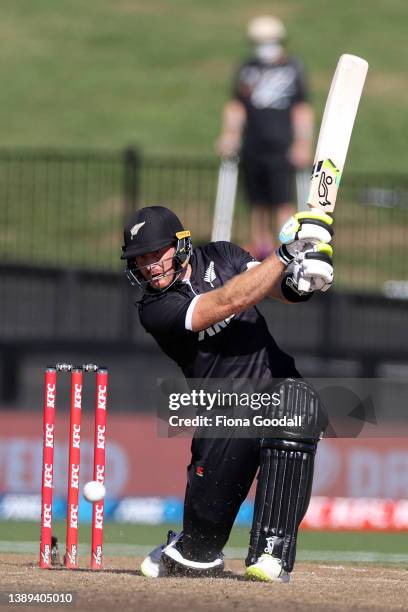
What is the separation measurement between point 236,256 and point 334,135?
79cm

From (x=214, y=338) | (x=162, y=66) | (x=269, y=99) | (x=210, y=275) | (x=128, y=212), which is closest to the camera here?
(x=214, y=338)

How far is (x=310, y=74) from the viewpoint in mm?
27859

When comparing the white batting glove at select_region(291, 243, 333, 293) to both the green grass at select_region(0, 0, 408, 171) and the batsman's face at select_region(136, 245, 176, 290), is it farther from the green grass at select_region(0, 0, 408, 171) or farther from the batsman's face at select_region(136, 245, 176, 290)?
the green grass at select_region(0, 0, 408, 171)

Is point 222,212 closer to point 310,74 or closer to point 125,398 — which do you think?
point 125,398

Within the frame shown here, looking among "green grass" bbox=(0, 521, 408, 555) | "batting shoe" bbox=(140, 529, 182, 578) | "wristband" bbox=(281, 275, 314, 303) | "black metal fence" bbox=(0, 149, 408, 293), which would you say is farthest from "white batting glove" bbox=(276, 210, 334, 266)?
"black metal fence" bbox=(0, 149, 408, 293)

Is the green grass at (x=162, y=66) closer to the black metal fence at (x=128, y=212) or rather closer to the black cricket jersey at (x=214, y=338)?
the black metal fence at (x=128, y=212)

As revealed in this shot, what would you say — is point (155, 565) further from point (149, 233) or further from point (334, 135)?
point (334, 135)

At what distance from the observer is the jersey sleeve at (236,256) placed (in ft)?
24.8

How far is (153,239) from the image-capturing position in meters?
7.24

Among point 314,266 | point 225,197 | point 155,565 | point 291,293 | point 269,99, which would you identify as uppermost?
point 269,99

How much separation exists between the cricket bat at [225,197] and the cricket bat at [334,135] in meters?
6.95

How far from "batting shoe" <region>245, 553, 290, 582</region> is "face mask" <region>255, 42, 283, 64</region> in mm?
8394

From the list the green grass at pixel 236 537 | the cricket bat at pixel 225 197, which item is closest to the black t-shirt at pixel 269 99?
the cricket bat at pixel 225 197

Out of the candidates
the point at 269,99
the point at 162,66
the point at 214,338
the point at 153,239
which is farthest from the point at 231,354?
the point at 162,66
